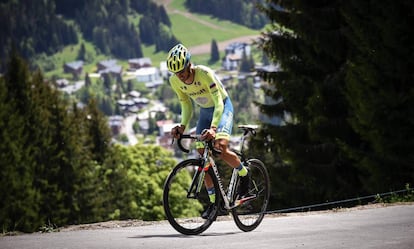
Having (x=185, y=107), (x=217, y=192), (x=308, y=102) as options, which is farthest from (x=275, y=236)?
(x=308, y=102)

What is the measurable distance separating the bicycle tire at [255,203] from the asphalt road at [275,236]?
0.13m

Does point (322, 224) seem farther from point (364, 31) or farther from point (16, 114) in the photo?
point (16, 114)

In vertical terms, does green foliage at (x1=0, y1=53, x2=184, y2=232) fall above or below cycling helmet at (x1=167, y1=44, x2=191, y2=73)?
below

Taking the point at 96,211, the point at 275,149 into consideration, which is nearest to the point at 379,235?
the point at 275,149

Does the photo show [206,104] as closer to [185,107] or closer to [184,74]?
[185,107]

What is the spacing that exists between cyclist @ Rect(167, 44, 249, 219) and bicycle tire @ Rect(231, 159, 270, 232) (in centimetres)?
24

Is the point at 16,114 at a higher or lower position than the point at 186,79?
lower

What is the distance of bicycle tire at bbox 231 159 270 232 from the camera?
37.0 ft

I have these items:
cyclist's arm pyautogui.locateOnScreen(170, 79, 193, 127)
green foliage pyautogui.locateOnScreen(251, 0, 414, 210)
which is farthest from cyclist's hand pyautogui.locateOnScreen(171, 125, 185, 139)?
green foliage pyautogui.locateOnScreen(251, 0, 414, 210)

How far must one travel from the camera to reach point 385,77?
21.2 metres

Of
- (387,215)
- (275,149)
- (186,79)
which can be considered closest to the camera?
(186,79)

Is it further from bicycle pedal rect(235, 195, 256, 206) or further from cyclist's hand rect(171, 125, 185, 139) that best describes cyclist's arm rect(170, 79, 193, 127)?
bicycle pedal rect(235, 195, 256, 206)

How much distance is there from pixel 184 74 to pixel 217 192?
148cm

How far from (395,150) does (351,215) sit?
8.99m
